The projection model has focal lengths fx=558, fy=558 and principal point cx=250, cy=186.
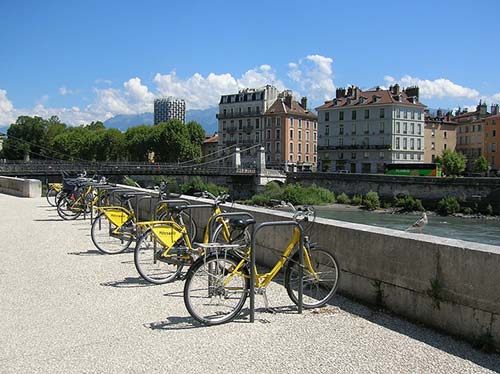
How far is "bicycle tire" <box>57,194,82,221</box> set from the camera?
529 inches

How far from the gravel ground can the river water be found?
30580 mm

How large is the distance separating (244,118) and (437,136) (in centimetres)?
3176

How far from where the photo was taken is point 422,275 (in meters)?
5.09

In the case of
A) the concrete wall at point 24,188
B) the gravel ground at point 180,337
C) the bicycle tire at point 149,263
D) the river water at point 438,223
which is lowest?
the river water at point 438,223

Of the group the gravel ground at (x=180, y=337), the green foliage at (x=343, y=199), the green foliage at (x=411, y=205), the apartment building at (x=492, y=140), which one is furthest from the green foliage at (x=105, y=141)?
the gravel ground at (x=180, y=337)

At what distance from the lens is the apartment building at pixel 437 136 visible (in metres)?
86.6

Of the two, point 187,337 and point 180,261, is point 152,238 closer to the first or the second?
point 180,261

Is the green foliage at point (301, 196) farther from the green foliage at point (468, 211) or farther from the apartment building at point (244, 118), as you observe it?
the apartment building at point (244, 118)

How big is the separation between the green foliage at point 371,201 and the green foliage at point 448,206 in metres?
6.57

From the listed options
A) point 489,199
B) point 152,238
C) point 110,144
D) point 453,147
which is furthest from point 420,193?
point 110,144

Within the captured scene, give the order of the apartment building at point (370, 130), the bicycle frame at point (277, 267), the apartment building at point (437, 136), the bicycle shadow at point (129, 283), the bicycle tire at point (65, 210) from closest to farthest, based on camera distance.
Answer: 1. the bicycle frame at point (277, 267)
2. the bicycle shadow at point (129, 283)
3. the bicycle tire at point (65, 210)
4. the apartment building at point (370, 130)
5. the apartment building at point (437, 136)

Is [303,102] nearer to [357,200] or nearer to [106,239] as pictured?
[357,200]

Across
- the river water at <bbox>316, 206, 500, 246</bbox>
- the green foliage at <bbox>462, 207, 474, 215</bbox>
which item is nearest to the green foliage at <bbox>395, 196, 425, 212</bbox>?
the river water at <bbox>316, 206, 500, 246</bbox>

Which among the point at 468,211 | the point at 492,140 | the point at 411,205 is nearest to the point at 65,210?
the point at 468,211
